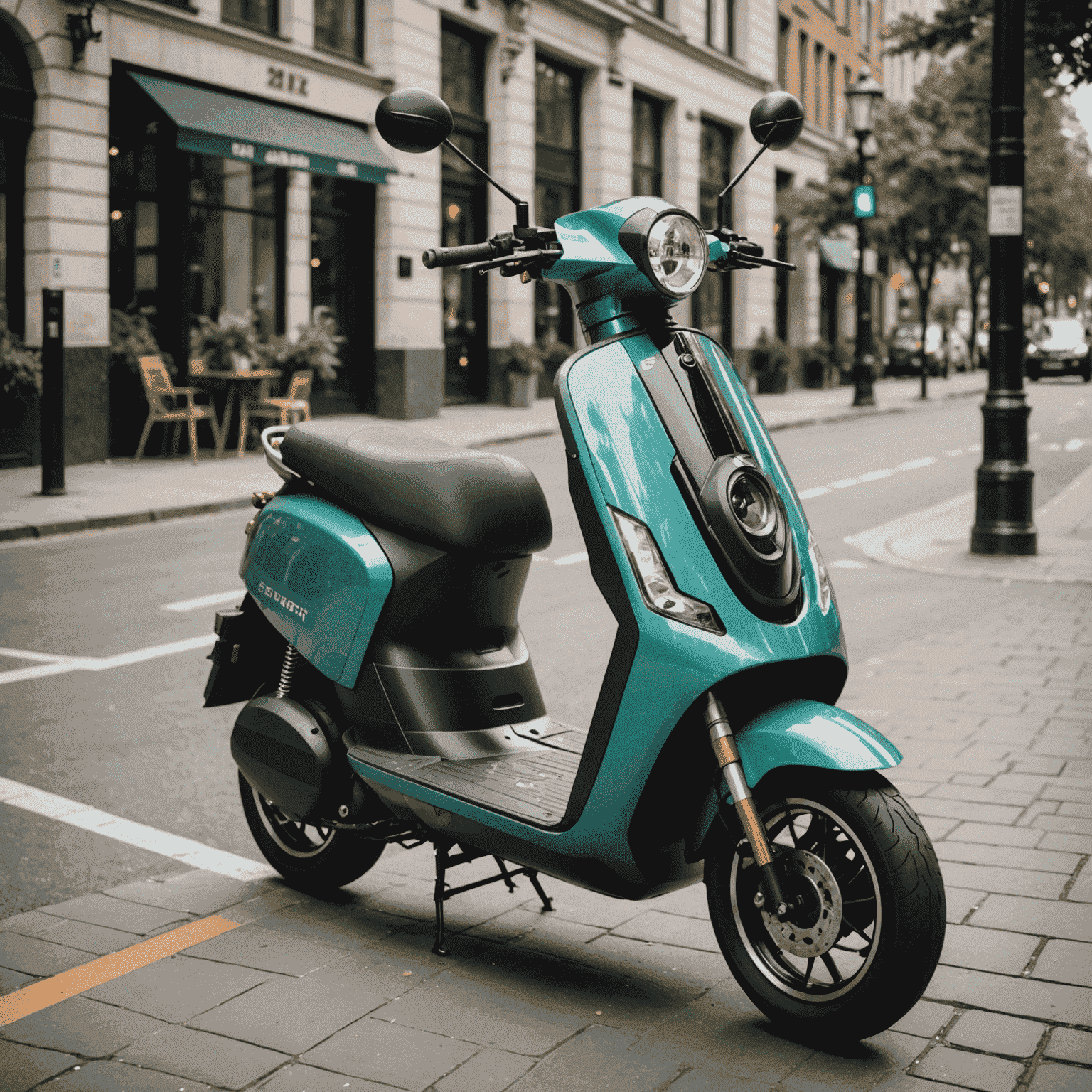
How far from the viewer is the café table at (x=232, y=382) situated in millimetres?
15852

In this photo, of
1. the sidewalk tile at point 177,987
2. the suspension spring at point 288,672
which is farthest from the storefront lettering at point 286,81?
the sidewalk tile at point 177,987

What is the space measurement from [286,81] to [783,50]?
2270 centimetres

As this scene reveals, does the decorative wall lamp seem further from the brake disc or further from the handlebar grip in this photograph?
the brake disc

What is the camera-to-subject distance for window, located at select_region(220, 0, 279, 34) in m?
17.8

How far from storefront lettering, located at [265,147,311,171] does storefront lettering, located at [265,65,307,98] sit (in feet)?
4.30

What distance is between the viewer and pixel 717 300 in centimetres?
3312

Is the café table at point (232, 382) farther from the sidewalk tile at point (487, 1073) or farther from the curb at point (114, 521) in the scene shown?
the sidewalk tile at point (487, 1073)

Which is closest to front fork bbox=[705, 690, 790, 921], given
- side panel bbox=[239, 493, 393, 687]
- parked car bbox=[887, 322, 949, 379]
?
side panel bbox=[239, 493, 393, 687]

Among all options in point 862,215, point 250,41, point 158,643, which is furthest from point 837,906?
point 862,215

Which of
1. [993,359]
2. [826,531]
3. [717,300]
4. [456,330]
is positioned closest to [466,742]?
[993,359]

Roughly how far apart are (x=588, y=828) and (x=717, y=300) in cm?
3104

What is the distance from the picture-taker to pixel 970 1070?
275 cm

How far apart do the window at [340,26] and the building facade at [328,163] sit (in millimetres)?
39

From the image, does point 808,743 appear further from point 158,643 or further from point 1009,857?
point 158,643
